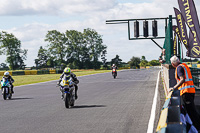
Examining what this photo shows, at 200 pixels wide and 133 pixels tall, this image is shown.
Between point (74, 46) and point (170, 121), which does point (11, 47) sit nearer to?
point (74, 46)

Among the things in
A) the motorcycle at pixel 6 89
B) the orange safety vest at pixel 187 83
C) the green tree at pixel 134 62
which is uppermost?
the green tree at pixel 134 62

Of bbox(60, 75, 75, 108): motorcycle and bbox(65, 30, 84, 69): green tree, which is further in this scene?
bbox(65, 30, 84, 69): green tree

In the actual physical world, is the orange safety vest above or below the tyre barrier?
above

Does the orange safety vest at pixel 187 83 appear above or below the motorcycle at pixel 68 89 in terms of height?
above

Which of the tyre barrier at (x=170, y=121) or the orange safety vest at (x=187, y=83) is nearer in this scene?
the tyre barrier at (x=170, y=121)

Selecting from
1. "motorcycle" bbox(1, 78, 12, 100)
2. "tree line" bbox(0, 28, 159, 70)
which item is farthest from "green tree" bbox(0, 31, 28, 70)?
"motorcycle" bbox(1, 78, 12, 100)

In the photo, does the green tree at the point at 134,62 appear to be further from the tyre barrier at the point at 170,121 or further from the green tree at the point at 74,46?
the tyre barrier at the point at 170,121

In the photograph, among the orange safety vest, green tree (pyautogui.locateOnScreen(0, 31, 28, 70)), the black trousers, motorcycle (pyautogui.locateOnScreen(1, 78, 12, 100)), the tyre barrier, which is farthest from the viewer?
green tree (pyautogui.locateOnScreen(0, 31, 28, 70))

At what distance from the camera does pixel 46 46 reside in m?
107

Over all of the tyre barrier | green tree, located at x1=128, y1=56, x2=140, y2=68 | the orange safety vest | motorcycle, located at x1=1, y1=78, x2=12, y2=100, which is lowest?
motorcycle, located at x1=1, y1=78, x2=12, y2=100

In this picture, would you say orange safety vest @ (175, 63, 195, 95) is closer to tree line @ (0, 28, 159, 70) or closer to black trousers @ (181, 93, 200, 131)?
black trousers @ (181, 93, 200, 131)

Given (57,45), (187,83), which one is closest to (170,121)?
(187,83)

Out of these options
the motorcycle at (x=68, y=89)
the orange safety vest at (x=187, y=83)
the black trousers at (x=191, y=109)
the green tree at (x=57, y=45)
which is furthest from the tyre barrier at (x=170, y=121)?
the green tree at (x=57, y=45)

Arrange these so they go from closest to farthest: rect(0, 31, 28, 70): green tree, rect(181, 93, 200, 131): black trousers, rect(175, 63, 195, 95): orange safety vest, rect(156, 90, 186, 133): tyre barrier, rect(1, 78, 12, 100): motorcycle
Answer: rect(156, 90, 186, 133): tyre barrier < rect(181, 93, 200, 131): black trousers < rect(175, 63, 195, 95): orange safety vest < rect(1, 78, 12, 100): motorcycle < rect(0, 31, 28, 70): green tree
